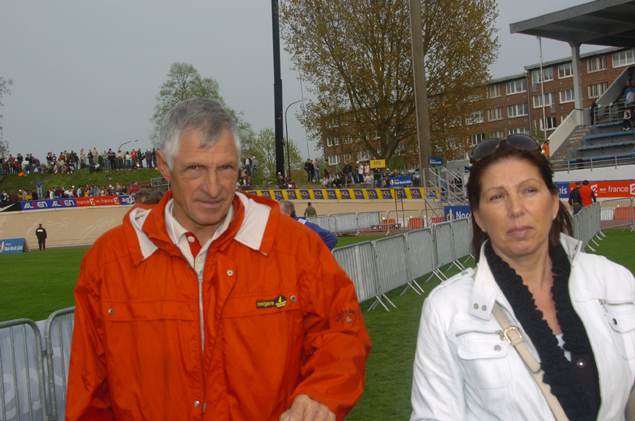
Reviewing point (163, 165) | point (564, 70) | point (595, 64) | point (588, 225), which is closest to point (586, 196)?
point (588, 225)

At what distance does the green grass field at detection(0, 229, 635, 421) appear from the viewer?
539 cm

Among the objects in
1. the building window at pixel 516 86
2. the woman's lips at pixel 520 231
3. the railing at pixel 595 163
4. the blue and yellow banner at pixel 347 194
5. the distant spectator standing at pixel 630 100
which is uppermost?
the building window at pixel 516 86

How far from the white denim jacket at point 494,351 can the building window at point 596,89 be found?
8112 cm

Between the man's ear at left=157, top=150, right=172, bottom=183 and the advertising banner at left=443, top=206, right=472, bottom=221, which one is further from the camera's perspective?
the advertising banner at left=443, top=206, right=472, bottom=221

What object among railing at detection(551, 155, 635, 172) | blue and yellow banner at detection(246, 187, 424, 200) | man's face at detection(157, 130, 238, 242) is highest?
railing at detection(551, 155, 635, 172)

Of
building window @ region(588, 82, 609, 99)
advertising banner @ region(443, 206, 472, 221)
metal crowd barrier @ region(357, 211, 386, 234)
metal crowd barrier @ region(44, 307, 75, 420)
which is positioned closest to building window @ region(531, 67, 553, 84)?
building window @ region(588, 82, 609, 99)

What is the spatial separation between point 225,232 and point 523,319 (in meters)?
1.21

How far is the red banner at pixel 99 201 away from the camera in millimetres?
43219

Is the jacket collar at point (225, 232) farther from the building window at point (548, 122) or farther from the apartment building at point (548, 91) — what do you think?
the building window at point (548, 122)

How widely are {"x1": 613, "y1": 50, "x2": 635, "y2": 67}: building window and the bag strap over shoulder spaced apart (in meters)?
80.7

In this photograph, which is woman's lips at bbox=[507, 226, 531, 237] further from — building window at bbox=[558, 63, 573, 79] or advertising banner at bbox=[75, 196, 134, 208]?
building window at bbox=[558, 63, 573, 79]

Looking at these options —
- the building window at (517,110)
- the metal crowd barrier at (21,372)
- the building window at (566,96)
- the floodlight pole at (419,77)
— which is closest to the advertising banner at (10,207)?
the floodlight pole at (419,77)

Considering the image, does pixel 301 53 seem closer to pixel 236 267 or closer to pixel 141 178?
pixel 141 178

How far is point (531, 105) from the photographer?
81.3 metres
